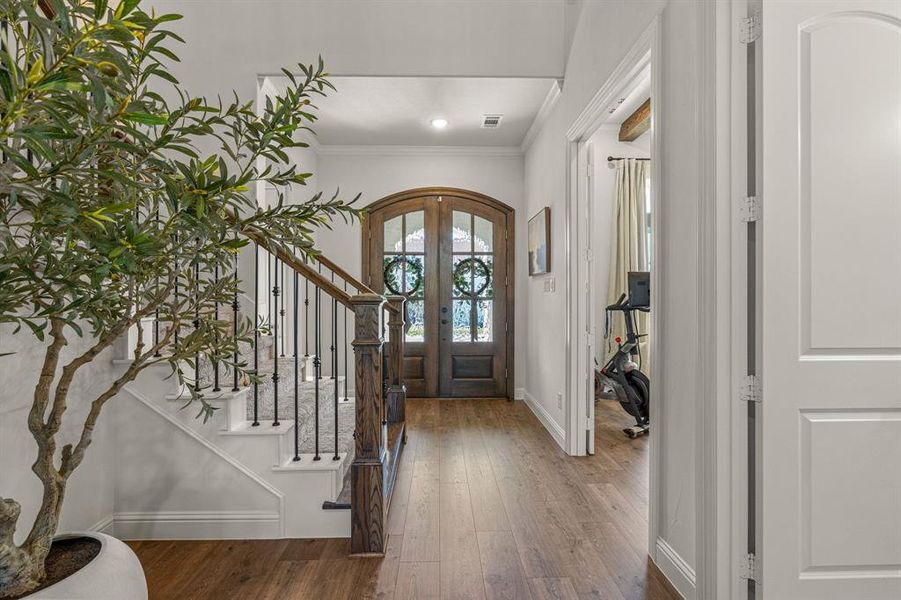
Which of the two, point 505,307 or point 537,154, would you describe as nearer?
point 537,154

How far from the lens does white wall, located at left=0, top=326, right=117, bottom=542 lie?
182cm

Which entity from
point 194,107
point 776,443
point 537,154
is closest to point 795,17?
point 776,443

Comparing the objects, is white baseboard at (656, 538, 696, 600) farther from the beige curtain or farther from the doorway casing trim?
the beige curtain

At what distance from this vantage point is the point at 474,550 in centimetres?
226

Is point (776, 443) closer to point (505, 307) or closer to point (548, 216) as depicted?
point (548, 216)

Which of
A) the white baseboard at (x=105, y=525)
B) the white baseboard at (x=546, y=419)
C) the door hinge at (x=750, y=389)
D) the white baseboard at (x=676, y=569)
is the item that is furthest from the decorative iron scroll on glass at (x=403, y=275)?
the door hinge at (x=750, y=389)

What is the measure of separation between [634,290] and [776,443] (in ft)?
7.51

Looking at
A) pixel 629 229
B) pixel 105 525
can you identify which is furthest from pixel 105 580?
pixel 629 229

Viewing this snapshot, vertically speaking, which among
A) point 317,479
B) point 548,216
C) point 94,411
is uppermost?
point 548,216

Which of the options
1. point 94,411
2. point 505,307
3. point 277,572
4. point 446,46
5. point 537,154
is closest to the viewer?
point 94,411

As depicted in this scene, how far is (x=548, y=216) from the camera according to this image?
14.2 ft

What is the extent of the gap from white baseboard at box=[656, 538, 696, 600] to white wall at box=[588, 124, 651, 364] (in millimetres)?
3626

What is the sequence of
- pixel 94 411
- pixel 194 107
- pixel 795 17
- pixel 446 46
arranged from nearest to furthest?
pixel 194 107
pixel 94 411
pixel 795 17
pixel 446 46

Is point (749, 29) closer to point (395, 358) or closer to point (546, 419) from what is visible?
point (395, 358)
